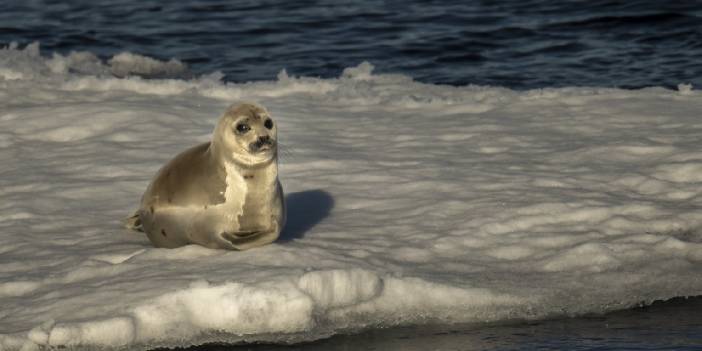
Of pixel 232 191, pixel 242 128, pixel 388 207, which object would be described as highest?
pixel 242 128

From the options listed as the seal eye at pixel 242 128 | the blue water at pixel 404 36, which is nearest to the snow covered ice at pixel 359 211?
the seal eye at pixel 242 128

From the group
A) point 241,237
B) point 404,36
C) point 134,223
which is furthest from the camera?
point 404,36

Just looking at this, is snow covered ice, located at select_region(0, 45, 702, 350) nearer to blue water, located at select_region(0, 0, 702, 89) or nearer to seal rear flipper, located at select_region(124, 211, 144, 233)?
seal rear flipper, located at select_region(124, 211, 144, 233)

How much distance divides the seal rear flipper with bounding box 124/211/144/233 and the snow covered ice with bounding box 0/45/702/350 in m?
0.09

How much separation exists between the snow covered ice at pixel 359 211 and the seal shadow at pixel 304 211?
20 millimetres

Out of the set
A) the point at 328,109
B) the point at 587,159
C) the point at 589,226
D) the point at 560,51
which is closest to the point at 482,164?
the point at 587,159

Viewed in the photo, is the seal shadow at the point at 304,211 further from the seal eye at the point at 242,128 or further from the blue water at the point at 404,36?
the blue water at the point at 404,36

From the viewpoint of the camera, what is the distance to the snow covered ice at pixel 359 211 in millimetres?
5957

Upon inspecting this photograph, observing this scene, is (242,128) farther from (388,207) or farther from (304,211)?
(388,207)

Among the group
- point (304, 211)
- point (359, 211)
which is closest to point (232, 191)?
point (304, 211)

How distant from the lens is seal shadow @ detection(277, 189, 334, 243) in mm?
7207

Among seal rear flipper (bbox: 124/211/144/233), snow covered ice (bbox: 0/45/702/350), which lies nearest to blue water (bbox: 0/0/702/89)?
snow covered ice (bbox: 0/45/702/350)

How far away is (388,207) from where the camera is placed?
305 inches

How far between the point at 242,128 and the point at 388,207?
5.03ft
